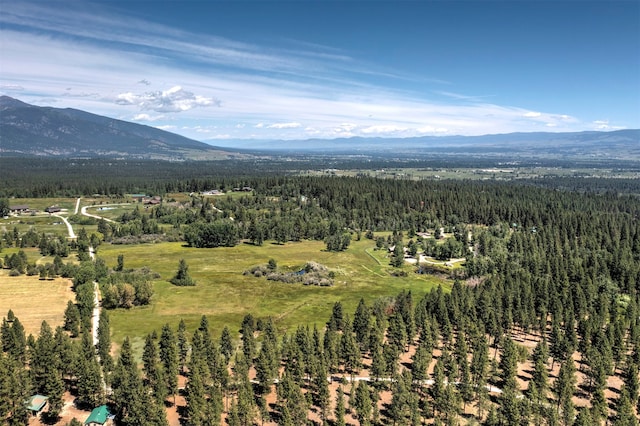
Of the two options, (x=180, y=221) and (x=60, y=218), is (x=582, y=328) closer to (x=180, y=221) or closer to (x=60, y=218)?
(x=180, y=221)

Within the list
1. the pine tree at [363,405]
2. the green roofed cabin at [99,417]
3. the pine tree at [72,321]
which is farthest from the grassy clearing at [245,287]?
the pine tree at [363,405]

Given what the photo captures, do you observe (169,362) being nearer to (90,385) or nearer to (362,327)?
(90,385)

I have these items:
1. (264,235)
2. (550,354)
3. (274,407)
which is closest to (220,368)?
(274,407)

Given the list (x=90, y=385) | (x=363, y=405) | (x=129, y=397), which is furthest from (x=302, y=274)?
(x=129, y=397)

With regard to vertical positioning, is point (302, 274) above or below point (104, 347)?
below

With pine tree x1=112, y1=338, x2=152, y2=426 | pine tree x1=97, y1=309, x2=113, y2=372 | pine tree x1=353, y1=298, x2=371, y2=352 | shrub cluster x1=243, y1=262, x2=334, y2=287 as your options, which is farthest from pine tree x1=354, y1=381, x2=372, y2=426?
shrub cluster x1=243, y1=262, x2=334, y2=287

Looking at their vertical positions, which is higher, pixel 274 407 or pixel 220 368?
pixel 220 368
